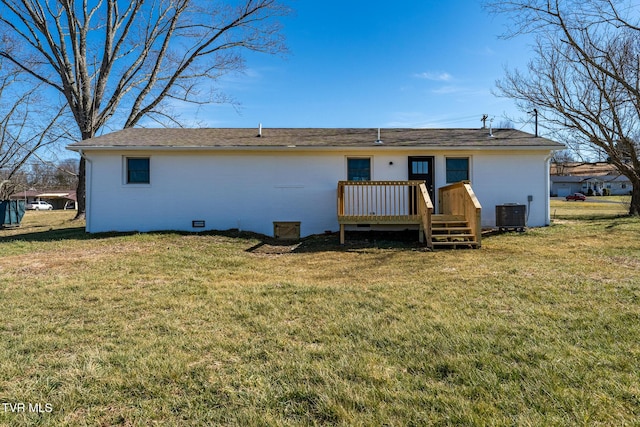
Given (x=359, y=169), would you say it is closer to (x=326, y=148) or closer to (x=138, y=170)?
(x=326, y=148)

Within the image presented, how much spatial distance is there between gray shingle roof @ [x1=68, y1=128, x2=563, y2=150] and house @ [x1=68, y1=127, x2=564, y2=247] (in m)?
0.09

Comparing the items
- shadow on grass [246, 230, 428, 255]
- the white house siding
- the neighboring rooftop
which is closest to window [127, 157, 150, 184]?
the white house siding

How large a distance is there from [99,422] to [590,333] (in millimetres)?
3688

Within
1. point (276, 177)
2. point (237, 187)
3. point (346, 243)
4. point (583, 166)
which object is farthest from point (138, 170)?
point (583, 166)

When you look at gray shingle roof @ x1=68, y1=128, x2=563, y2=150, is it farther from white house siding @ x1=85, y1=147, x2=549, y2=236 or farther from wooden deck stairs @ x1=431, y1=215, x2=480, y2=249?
wooden deck stairs @ x1=431, y1=215, x2=480, y2=249

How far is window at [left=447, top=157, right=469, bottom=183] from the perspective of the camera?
10.4 metres

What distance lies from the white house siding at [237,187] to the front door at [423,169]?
19 centimetres

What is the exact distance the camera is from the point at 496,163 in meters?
10.4

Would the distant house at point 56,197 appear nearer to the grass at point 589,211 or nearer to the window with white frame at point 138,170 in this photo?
the window with white frame at point 138,170

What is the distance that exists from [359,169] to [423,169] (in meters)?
1.96

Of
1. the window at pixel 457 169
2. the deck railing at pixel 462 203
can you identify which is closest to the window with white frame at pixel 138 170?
the deck railing at pixel 462 203

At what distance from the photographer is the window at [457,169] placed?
34.2ft

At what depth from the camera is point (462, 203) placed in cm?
872

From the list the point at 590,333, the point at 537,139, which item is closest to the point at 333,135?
the point at 537,139
